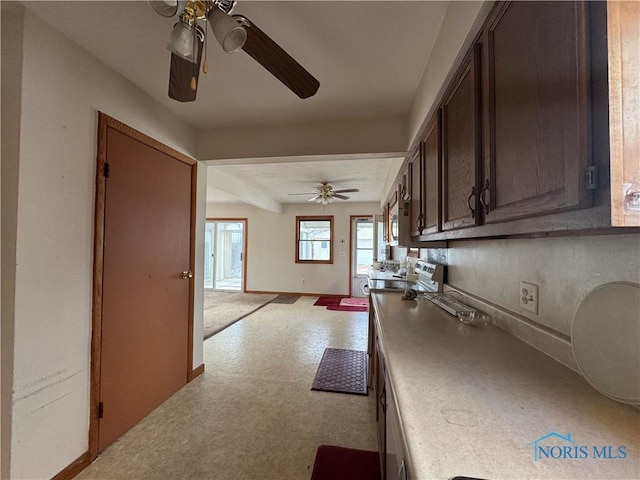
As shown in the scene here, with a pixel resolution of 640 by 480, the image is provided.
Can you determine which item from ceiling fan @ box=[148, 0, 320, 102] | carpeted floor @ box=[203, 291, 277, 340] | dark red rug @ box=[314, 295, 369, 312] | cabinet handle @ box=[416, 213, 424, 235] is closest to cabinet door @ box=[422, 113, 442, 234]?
cabinet handle @ box=[416, 213, 424, 235]

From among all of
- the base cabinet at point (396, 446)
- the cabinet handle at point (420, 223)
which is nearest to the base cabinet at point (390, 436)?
the base cabinet at point (396, 446)

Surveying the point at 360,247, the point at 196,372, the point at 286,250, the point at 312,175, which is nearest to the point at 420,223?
the point at 196,372

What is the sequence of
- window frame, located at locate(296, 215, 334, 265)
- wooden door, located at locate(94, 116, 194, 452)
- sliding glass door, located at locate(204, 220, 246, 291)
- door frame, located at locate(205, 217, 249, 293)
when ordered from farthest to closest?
sliding glass door, located at locate(204, 220, 246, 291) < door frame, located at locate(205, 217, 249, 293) < window frame, located at locate(296, 215, 334, 265) < wooden door, located at locate(94, 116, 194, 452)

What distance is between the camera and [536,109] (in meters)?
0.68

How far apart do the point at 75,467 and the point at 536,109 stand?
8.55ft

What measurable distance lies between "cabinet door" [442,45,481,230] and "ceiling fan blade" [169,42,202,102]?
1.11 meters

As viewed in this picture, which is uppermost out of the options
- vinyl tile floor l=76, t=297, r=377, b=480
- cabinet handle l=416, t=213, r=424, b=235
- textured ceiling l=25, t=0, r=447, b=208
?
textured ceiling l=25, t=0, r=447, b=208

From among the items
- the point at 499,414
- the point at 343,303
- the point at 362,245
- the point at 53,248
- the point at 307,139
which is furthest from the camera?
the point at 362,245

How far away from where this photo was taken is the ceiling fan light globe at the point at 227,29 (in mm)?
978

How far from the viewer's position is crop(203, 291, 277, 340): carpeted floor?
430 cm

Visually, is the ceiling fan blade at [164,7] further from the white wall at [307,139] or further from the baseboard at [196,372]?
the baseboard at [196,372]

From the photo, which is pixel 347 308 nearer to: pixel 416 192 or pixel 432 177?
pixel 416 192

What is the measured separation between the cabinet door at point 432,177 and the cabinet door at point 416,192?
0.08 metres

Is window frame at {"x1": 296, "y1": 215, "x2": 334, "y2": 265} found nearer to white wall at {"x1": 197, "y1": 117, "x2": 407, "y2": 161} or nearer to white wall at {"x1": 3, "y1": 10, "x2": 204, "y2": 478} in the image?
white wall at {"x1": 197, "y1": 117, "x2": 407, "y2": 161}
